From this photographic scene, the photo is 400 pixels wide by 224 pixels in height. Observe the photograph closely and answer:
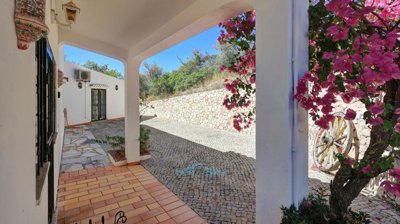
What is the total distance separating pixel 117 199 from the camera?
119 inches

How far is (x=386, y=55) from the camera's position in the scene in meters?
0.85

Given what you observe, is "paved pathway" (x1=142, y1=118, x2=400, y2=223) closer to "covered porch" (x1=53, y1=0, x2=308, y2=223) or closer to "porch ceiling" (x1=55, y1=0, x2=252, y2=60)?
"covered porch" (x1=53, y1=0, x2=308, y2=223)

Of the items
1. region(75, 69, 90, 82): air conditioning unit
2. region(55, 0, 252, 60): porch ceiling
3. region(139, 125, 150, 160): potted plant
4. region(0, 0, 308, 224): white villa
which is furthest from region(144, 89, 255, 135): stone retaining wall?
region(0, 0, 308, 224): white villa

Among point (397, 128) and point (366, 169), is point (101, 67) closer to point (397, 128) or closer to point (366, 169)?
point (366, 169)

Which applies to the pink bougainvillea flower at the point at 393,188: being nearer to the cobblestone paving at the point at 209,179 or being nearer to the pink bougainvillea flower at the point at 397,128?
the pink bougainvillea flower at the point at 397,128

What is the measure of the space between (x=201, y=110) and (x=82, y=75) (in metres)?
6.43

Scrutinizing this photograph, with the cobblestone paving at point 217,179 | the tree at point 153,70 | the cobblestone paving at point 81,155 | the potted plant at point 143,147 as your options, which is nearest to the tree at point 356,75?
the cobblestone paving at point 217,179

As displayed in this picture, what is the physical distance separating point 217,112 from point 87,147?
5839 mm

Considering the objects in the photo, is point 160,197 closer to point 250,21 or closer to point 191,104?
point 250,21

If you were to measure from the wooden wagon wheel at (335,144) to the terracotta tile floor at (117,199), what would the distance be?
9.49 feet

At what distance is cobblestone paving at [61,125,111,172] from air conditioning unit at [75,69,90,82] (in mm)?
4939

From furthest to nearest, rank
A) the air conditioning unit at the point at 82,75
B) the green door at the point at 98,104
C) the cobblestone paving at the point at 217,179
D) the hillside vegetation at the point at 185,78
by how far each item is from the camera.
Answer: the hillside vegetation at the point at 185,78 < the green door at the point at 98,104 < the air conditioning unit at the point at 82,75 < the cobblestone paving at the point at 217,179

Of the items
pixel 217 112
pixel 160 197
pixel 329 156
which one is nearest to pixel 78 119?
pixel 217 112

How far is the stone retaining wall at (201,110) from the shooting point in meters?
9.73
